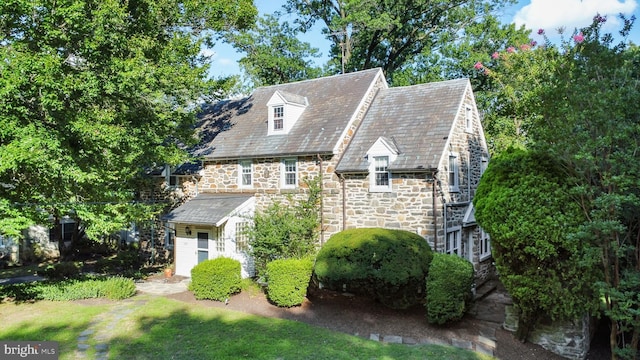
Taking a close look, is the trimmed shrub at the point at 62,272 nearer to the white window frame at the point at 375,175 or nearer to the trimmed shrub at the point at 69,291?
the trimmed shrub at the point at 69,291

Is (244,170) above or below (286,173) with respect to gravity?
above

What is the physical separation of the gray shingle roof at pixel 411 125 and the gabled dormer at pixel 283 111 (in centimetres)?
330

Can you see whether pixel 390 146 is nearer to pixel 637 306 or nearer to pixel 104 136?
pixel 637 306

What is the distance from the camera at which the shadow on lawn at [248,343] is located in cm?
901

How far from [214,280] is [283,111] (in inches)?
329

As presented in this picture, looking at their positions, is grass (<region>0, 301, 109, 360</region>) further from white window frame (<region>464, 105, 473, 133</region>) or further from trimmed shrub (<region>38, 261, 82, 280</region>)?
white window frame (<region>464, 105, 473, 133</region>)

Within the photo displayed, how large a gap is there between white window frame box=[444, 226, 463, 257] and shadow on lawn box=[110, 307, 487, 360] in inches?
213

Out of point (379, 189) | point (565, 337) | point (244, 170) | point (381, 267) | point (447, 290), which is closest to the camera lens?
point (565, 337)

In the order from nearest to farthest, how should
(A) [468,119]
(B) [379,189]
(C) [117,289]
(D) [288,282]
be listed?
(D) [288,282] < (C) [117,289] < (B) [379,189] < (A) [468,119]

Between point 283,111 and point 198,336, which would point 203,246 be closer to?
point 283,111

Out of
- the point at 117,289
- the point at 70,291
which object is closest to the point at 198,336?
the point at 117,289

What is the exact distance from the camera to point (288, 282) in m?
12.8

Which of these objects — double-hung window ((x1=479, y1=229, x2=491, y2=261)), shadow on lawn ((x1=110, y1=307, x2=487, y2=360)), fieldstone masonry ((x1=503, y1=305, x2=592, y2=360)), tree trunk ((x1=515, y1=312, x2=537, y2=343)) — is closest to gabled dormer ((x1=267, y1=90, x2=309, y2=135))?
shadow on lawn ((x1=110, y1=307, x2=487, y2=360))

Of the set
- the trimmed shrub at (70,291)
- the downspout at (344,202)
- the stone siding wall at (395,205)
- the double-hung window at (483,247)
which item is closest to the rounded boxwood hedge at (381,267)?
the stone siding wall at (395,205)
